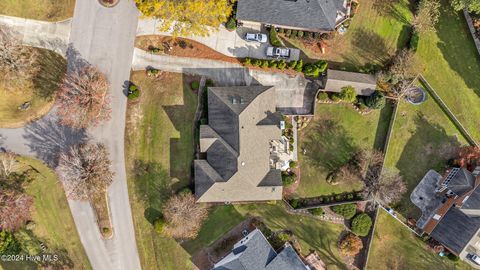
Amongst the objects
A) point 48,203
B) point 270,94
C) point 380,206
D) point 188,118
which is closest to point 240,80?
point 270,94

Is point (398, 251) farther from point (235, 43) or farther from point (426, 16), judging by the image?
point (235, 43)

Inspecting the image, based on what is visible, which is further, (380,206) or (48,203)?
(380,206)

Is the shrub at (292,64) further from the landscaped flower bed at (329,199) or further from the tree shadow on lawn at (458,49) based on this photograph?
the tree shadow on lawn at (458,49)

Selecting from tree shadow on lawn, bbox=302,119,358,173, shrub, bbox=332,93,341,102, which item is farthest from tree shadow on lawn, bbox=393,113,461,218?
shrub, bbox=332,93,341,102

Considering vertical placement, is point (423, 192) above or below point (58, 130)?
above

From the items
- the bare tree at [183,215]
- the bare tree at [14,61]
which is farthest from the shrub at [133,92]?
the bare tree at [183,215]

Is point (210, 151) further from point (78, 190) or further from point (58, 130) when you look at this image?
point (58, 130)

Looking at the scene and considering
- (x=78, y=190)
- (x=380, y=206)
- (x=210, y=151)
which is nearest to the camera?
(x=78, y=190)
